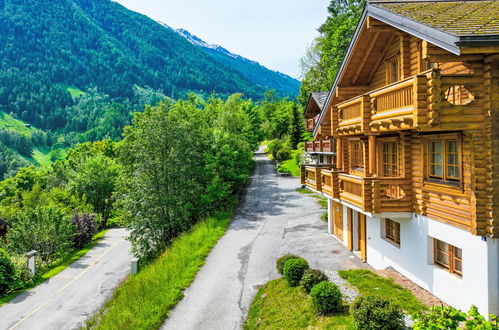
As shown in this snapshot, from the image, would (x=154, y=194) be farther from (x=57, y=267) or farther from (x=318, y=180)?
(x=318, y=180)

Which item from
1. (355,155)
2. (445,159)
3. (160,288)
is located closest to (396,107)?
(445,159)

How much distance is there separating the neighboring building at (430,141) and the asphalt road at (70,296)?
610 inches

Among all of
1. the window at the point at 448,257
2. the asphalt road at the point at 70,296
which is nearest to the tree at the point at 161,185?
the asphalt road at the point at 70,296

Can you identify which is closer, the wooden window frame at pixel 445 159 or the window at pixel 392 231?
the wooden window frame at pixel 445 159

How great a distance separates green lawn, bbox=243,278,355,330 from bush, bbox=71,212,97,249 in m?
25.8

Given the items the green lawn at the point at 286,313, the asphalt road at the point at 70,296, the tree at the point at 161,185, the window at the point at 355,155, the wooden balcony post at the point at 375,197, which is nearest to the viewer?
the green lawn at the point at 286,313

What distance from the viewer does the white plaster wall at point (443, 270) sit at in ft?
31.0

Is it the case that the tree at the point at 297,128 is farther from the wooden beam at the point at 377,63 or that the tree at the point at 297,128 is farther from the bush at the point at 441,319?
the bush at the point at 441,319

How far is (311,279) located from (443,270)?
4.37m

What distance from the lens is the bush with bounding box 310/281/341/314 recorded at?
11.6 meters

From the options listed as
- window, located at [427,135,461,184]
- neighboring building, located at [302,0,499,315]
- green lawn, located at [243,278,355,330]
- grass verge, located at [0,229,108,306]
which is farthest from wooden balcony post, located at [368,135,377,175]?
grass verge, located at [0,229,108,306]

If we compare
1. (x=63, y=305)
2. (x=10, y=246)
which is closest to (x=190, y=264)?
(x=63, y=305)

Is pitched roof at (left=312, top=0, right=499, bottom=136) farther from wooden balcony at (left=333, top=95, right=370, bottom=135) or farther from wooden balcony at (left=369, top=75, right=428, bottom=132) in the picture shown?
wooden balcony at (left=333, top=95, right=370, bottom=135)

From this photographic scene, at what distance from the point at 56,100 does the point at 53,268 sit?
191686 mm
